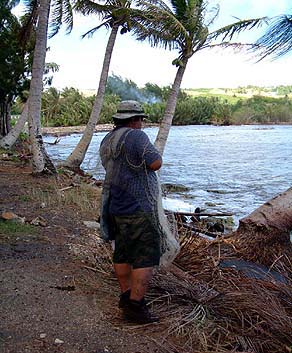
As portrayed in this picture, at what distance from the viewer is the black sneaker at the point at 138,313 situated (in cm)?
420

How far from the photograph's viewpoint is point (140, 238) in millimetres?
4105

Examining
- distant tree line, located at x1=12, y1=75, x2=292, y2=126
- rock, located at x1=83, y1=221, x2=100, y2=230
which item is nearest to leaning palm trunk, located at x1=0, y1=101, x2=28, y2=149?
rock, located at x1=83, y1=221, x2=100, y2=230

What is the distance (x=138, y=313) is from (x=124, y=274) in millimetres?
360

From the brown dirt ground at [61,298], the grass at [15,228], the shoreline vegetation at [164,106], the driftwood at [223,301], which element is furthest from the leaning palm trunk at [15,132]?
the shoreline vegetation at [164,106]

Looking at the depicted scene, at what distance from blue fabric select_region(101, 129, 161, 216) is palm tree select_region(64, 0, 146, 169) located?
11.8 m

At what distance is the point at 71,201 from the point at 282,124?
2562 inches

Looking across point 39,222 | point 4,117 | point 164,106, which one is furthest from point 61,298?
point 164,106

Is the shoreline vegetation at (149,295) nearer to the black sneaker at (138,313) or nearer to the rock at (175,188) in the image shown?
the black sneaker at (138,313)

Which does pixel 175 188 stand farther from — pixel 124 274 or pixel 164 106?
pixel 164 106

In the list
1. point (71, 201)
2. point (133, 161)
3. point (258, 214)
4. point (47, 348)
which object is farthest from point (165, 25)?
point (47, 348)

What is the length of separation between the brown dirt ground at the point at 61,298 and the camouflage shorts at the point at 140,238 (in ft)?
1.94

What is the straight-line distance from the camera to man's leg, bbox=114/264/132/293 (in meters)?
A: 4.30

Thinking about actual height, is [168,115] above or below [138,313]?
above

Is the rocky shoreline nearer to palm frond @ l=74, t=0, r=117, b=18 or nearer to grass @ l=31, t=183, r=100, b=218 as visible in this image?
palm frond @ l=74, t=0, r=117, b=18
